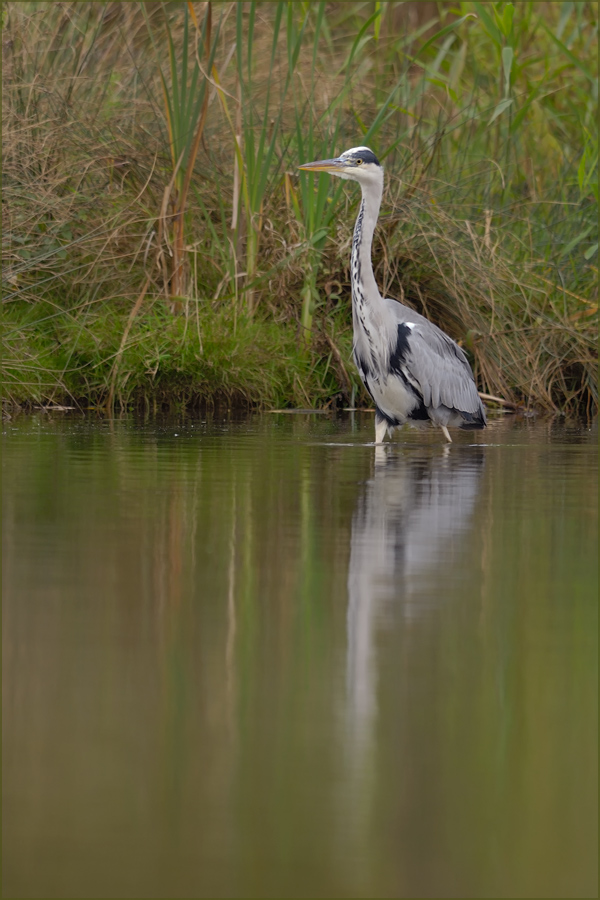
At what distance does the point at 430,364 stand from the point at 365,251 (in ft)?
2.64

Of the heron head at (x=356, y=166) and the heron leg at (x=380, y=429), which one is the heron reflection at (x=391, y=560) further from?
the heron head at (x=356, y=166)

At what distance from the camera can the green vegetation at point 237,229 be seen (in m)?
10.8

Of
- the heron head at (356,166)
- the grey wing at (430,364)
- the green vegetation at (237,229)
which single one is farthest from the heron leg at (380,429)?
the green vegetation at (237,229)

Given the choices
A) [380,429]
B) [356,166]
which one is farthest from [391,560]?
[356,166]

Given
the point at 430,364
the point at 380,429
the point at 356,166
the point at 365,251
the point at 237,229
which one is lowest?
the point at 380,429

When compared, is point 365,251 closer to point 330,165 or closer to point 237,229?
point 330,165

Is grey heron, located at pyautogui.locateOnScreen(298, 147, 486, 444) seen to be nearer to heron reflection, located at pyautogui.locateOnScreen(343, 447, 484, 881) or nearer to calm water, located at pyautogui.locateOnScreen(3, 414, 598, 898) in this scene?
heron reflection, located at pyautogui.locateOnScreen(343, 447, 484, 881)

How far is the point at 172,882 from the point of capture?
2354mm

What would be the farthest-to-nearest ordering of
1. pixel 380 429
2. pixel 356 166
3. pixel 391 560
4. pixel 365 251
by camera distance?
pixel 356 166 → pixel 365 251 → pixel 380 429 → pixel 391 560

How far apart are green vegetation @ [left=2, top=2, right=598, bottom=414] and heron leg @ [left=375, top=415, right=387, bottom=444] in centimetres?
199

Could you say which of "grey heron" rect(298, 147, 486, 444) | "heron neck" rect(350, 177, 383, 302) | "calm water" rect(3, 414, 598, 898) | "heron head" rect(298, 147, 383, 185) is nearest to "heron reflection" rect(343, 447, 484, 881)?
"calm water" rect(3, 414, 598, 898)

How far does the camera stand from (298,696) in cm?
329

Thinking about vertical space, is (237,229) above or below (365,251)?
above

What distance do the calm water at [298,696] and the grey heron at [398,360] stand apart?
278 cm
